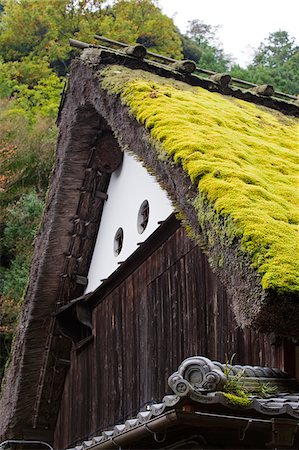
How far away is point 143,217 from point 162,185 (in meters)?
1.69

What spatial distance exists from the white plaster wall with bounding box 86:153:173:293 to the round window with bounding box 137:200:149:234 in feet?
0.19

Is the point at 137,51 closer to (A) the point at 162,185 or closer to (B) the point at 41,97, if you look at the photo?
(A) the point at 162,185

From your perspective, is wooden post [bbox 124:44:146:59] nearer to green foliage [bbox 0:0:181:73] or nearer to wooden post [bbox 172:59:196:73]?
wooden post [bbox 172:59:196:73]

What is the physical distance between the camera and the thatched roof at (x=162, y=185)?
446cm

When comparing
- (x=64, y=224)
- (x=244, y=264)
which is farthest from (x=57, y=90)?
(x=244, y=264)

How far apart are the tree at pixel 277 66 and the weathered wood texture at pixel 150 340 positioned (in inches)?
701

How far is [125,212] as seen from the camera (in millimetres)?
8109

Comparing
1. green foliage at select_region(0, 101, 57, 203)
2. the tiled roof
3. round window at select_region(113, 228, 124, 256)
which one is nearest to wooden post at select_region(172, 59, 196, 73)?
round window at select_region(113, 228, 124, 256)

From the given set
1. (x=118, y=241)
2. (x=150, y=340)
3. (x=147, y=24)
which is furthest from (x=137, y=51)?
(x=147, y=24)

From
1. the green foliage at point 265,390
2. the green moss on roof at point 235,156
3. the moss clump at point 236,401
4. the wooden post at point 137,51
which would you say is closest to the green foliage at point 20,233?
the wooden post at point 137,51

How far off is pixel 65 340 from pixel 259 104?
11.1ft

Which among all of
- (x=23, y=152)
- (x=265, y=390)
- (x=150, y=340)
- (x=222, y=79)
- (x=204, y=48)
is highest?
(x=204, y=48)

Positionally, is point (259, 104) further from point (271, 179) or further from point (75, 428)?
point (75, 428)

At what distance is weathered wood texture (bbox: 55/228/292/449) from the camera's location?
579 centimetres
